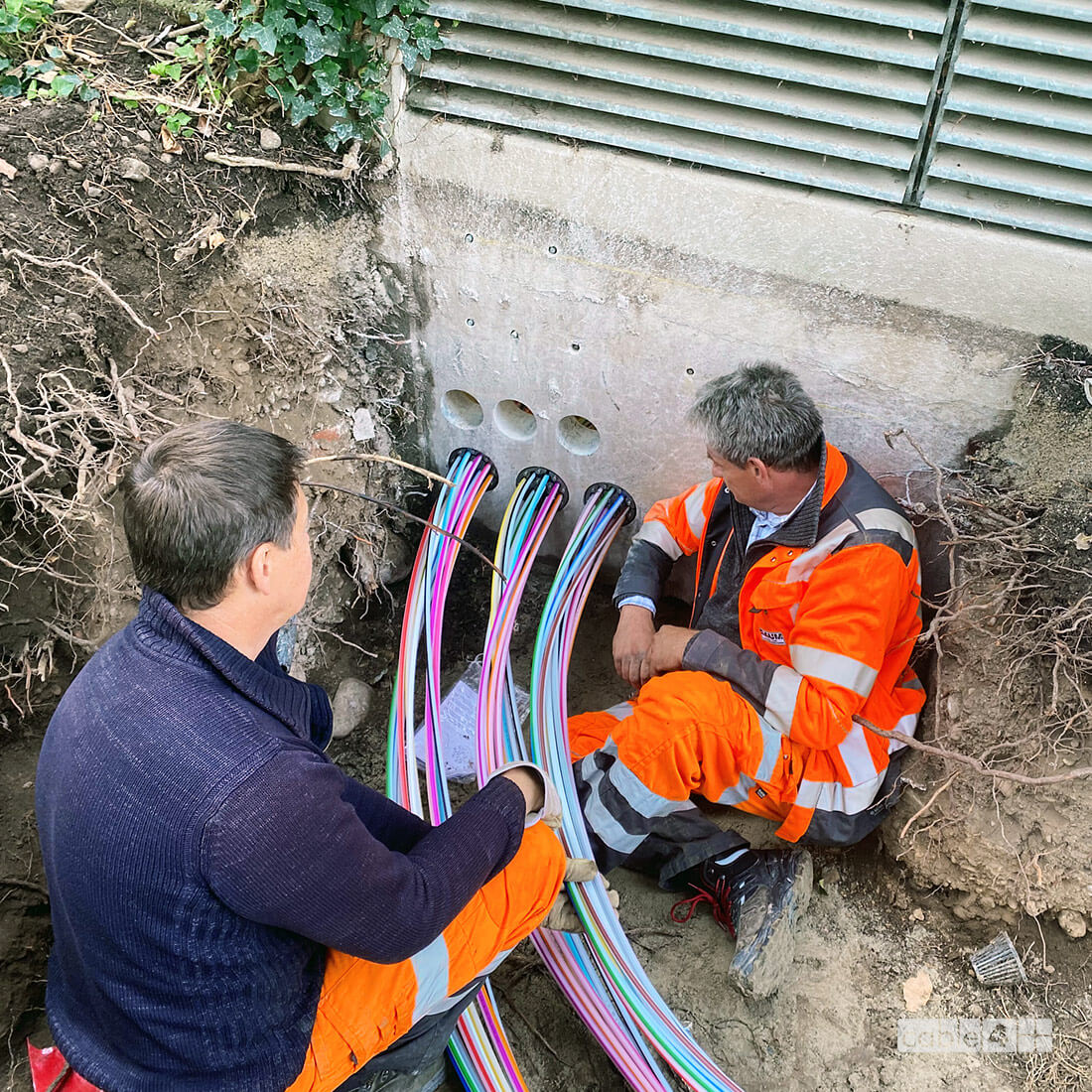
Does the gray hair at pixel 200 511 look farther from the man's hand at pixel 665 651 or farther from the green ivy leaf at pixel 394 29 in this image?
the green ivy leaf at pixel 394 29

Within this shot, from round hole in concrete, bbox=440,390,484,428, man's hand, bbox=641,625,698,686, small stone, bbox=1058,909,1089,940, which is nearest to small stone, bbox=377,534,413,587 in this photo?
round hole in concrete, bbox=440,390,484,428

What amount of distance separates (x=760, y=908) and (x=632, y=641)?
83 centimetres

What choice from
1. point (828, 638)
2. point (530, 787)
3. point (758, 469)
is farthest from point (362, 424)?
point (828, 638)

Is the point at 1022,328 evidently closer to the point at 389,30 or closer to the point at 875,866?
the point at 875,866

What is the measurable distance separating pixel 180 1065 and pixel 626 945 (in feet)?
Answer: 3.75

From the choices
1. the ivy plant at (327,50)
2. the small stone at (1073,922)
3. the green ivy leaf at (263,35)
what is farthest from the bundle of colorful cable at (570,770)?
the green ivy leaf at (263,35)

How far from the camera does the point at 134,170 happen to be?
263 centimetres

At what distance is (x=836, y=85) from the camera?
7.59 feet

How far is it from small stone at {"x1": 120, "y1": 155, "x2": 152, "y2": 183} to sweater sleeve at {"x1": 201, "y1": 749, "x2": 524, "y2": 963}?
6.40 feet

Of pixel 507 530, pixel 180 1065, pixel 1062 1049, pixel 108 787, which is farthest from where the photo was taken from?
pixel 507 530

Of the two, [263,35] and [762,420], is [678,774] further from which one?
[263,35]

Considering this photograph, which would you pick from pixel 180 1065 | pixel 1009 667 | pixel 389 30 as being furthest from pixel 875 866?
pixel 389 30

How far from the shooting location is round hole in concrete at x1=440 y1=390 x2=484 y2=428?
339cm

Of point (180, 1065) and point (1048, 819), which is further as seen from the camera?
point (1048, 819)
